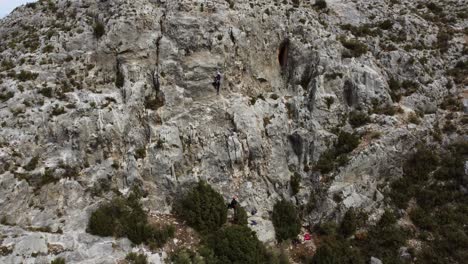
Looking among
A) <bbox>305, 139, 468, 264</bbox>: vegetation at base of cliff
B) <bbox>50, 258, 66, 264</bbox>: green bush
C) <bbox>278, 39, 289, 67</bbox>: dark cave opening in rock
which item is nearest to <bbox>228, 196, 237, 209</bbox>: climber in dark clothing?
<bbox>305, 139, 468, 264</bbox>: vegetation at base of cliff

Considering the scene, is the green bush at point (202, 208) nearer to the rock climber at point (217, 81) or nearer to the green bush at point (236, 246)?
the green bush at point (236, 246)

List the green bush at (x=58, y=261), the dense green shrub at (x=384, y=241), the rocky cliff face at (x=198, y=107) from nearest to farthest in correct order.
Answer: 1. the green bush at (x=58, y=261)
2. the dense green shrub at (x=384, y=241)
3. the rocky cliff face at (x=198, y=107)

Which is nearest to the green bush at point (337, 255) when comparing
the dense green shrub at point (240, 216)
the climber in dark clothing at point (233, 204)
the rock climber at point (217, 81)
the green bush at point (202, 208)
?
the dense green shrub at point (240, 216)

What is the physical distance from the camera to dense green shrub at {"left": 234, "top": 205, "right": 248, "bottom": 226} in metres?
22.5

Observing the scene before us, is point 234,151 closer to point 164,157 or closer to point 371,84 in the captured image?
point 164,157

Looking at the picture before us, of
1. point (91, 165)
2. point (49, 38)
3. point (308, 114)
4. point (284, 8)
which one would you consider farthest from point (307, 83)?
point (49, 38)

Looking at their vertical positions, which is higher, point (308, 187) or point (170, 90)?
point (170, 90)

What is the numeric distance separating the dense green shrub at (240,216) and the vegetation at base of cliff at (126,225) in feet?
12.9

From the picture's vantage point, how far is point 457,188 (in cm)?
2370

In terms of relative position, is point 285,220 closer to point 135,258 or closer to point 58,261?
point 135,258

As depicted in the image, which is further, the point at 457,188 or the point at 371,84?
the point at 371,84

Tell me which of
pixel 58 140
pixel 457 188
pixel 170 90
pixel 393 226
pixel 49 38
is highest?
pixel 49 38

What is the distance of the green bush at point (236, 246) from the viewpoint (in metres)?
20.1

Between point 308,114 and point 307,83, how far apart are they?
3.17m
